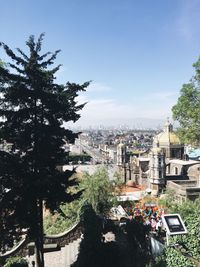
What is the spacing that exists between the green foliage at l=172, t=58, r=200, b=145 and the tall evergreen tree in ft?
44.3

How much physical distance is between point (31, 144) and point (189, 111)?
49.9 feet

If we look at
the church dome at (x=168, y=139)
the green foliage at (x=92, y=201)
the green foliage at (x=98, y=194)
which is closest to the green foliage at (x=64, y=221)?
the green foliage at (x=92, y=201)

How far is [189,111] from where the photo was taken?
24.5 m

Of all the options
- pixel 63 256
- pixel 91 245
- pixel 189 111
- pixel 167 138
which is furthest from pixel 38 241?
pixel 167 138

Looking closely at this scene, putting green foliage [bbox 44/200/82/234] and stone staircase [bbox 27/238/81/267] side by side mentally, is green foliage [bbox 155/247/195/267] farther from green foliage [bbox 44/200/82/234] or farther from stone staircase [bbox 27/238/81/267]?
green foliage [bbox 44/200/82/234]

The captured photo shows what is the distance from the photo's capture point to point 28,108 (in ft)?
48.1

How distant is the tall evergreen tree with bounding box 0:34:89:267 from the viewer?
13.9 meters

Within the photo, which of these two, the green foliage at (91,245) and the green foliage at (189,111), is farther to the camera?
the green foliage at (189,111)

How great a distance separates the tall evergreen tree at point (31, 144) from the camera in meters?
13.9

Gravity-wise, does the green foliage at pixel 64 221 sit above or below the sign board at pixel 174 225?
below

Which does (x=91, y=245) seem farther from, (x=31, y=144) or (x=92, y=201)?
(x=92, y=201)

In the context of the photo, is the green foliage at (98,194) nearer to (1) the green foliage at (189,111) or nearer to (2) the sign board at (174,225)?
(1) the green foliage at (189,111)

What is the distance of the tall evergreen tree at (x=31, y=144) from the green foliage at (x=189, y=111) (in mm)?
13499

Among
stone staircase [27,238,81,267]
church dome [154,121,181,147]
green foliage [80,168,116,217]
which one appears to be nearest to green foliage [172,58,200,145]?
green foliage [80,168,116,217]
